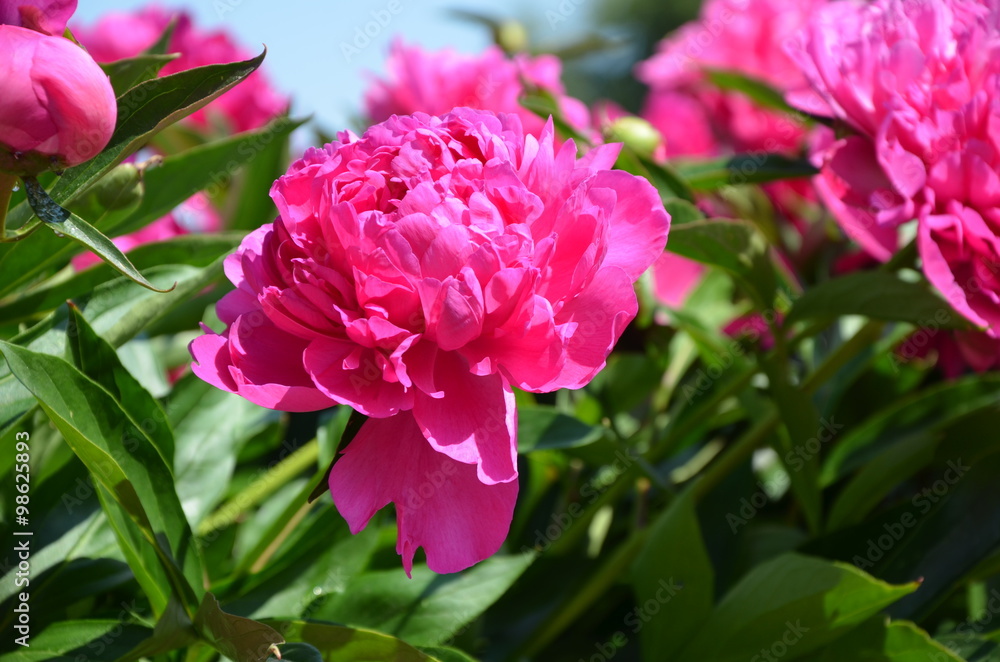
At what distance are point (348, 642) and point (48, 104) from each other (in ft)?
1.00

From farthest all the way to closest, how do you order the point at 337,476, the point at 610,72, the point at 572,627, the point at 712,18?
the point at 610,72 < the point at 712,18 < the point at 572,627 < the point at 337,476

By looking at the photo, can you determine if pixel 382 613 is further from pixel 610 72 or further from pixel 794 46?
pixel 610 72

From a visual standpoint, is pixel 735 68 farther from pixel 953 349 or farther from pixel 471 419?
pixel 471 419

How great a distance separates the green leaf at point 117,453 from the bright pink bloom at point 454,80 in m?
0.69

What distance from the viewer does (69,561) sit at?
552 mm

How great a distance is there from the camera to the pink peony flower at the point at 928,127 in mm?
561

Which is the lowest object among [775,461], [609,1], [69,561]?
[609,1]

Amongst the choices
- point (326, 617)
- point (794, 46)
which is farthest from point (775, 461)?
point (326, 617)

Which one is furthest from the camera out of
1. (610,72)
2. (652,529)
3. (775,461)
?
(610,72)

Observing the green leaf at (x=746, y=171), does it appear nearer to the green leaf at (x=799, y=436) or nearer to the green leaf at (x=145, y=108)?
the green leaf at (x=799, y=436)

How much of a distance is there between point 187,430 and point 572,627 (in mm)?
382

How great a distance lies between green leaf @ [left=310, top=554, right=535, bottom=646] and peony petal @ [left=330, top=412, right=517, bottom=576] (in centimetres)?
16

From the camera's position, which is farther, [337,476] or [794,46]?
[794,46]

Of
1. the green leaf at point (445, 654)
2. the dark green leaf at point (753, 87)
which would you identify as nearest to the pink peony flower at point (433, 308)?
the green leaf at point (445, 654)
